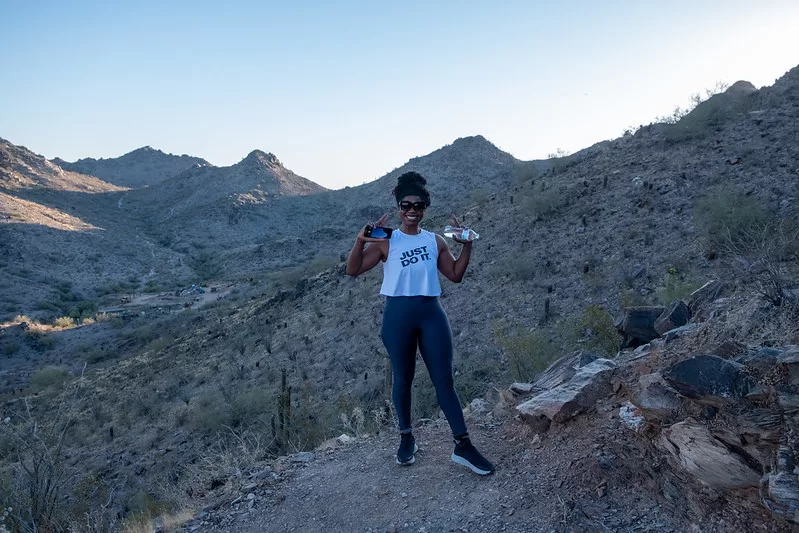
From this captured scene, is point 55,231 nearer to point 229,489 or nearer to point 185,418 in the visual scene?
point 185,418

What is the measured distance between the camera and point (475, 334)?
12328 millimetres

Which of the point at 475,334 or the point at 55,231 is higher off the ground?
the point at 55,231

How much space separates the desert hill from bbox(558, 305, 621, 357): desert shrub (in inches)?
2.0

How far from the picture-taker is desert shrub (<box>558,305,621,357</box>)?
8.12 metres

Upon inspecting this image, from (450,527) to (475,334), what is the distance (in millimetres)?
9062

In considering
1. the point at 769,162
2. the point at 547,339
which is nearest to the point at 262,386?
the point at 547,339

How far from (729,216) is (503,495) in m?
9.90

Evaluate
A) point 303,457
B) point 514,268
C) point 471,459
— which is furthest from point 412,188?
point 514,268

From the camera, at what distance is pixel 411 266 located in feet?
12.6

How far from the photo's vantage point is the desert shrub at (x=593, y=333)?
812 centimetres

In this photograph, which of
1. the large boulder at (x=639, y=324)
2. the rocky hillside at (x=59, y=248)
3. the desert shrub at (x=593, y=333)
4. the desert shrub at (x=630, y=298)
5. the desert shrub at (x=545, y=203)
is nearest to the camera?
the large boulder at (x=639, y=324)

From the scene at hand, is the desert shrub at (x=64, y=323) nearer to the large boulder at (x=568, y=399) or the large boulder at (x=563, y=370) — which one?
the large boulder at (x=563, y=370)

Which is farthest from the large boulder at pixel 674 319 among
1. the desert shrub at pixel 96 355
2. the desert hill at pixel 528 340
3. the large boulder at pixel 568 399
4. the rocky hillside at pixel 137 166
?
the rocky hillside at pixel 137 166

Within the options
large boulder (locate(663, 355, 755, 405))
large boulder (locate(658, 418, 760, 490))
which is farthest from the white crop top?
large boulder (locate(658, 418, 760, 490))
